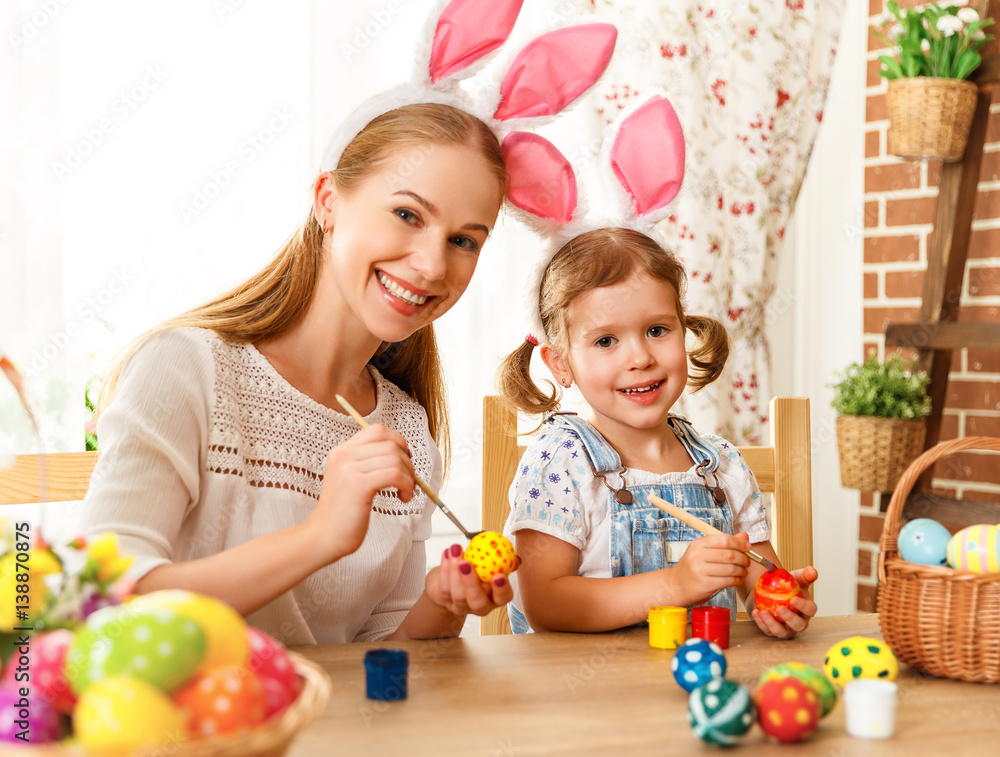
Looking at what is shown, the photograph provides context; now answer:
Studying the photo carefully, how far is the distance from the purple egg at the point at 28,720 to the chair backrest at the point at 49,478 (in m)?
0.81

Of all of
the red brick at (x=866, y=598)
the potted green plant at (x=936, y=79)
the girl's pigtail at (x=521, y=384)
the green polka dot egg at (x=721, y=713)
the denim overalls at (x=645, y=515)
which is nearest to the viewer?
the green polka dot egg at (x=721, y=713)

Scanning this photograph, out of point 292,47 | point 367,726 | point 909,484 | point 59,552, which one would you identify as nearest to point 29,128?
point 292,47

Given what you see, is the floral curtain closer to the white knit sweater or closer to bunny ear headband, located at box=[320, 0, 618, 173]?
bunny ear headband, located at box=[320, 0, 618, 173]

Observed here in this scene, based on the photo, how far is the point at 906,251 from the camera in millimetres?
2586

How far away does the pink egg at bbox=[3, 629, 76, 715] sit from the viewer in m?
0.50

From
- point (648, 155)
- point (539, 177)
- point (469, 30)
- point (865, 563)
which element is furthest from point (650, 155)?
point (865, 563)

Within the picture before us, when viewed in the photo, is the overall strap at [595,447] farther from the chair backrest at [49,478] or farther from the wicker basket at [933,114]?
the wicker basket at [933,114]

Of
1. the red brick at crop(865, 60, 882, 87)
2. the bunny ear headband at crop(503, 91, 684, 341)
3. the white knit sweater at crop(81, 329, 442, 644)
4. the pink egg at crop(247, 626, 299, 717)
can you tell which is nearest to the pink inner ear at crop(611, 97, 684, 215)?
the bunny ear headband at crop(503, 91, 684, 341)

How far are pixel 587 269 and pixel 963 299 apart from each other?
1.49m

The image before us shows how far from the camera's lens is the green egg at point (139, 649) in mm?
493

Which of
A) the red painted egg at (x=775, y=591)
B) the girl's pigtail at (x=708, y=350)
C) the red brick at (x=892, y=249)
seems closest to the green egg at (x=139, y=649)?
the red painted egg at (x=775, y=591)

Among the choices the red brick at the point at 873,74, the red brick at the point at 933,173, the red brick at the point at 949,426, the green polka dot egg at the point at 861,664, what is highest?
the red brick at the point at 873,74

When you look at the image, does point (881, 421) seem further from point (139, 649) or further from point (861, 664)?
point (139, 649)

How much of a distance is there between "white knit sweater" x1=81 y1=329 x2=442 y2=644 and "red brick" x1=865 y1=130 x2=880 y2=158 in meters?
1.93
